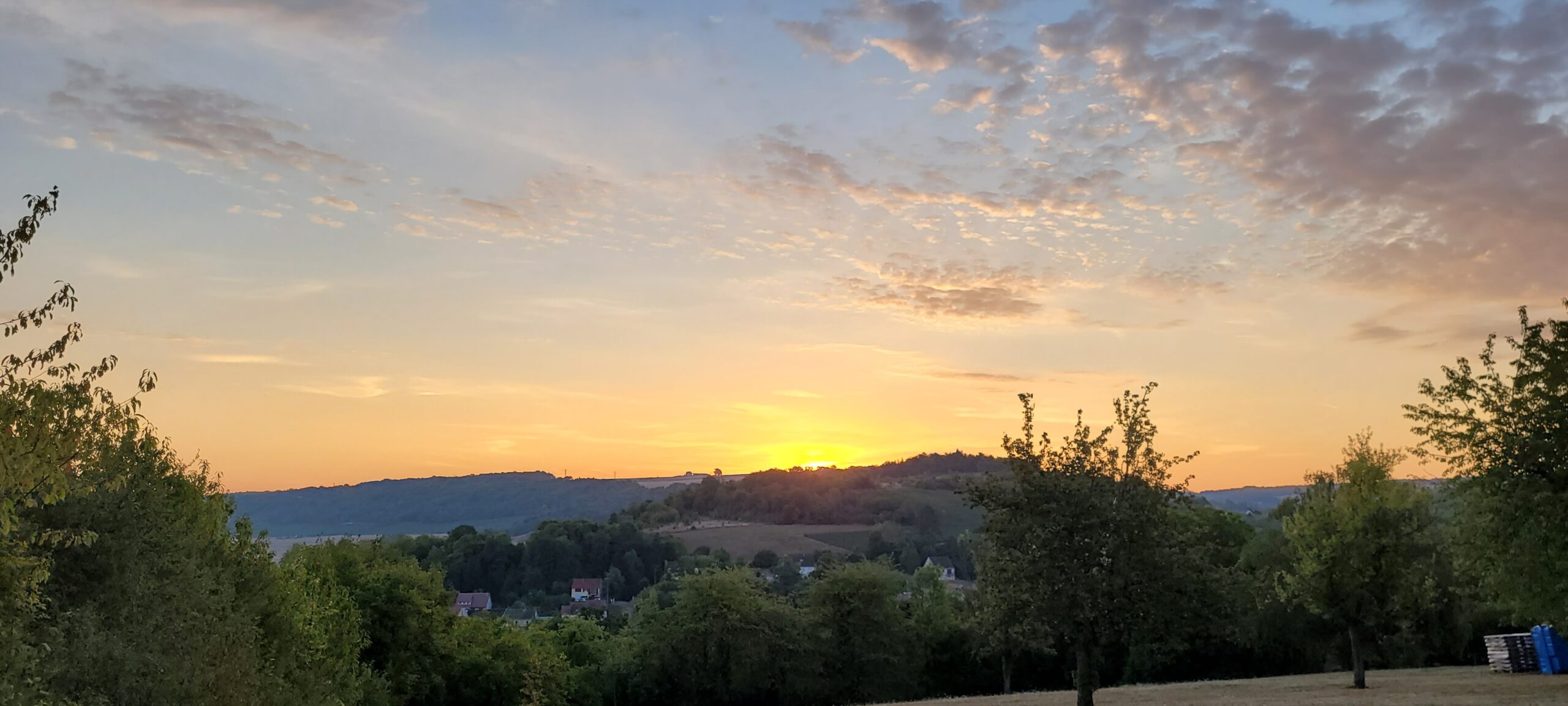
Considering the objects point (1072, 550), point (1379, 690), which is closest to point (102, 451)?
point (1072, 550)

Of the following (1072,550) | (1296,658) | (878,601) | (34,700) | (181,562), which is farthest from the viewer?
(878,601)

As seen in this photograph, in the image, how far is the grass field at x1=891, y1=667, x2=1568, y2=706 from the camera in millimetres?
29234

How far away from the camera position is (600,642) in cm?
7100

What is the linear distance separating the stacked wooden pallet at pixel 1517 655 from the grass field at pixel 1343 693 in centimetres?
74

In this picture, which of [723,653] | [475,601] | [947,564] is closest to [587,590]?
[475,601]

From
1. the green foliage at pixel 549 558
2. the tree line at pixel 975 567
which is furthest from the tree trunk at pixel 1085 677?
the green foliage at pixel 549 558

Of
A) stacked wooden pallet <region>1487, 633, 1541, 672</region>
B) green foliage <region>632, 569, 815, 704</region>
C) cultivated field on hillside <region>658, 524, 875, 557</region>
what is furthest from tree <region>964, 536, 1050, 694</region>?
cultivated field on hillside <region>658, 524, 875, 557</region>

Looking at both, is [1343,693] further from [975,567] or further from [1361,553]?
[975,567]

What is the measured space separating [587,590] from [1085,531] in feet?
421

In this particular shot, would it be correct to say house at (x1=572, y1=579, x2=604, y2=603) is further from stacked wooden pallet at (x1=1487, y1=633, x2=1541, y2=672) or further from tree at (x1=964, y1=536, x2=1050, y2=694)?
tree at (x1=964, y1=536, x2=1050, y2=694)

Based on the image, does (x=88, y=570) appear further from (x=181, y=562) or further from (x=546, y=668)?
(x=546, y=668)

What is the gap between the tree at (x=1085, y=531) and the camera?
2622 cm

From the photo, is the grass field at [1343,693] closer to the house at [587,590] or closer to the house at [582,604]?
the house at [582,604]

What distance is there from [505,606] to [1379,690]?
12336 centimetres
